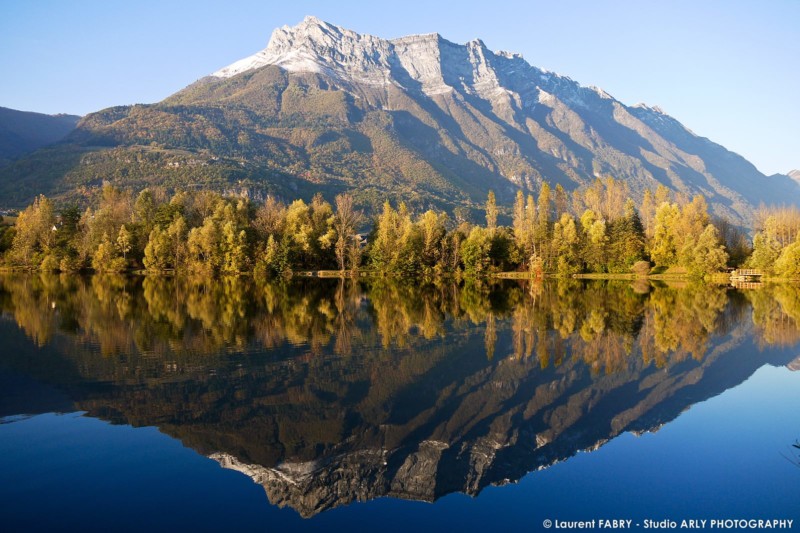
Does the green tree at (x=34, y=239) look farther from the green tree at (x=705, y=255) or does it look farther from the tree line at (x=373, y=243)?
the green tree at (x=705, y=255)

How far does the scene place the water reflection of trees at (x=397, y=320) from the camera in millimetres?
28766

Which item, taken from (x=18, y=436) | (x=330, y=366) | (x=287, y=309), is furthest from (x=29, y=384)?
(x=287, y=309)

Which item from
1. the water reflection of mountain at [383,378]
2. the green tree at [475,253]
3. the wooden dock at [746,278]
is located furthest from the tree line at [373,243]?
the water reflection of mountain at [383,378]

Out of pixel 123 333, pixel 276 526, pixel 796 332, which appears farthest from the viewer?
pixel 796 332

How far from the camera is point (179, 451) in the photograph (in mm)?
15141

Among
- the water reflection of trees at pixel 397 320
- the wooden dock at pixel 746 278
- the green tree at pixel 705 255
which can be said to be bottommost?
the wooden dock at pixel 746 278

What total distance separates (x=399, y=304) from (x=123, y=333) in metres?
24.8

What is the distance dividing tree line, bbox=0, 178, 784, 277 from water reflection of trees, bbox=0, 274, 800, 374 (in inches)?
1301

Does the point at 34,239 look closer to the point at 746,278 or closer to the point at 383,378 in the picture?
the point at 383,378

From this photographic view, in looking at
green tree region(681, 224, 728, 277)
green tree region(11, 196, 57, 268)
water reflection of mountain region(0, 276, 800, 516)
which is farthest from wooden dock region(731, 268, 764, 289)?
green tree region(11, 196, 57, 268)

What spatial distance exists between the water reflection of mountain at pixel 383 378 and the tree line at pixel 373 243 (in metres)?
50.9

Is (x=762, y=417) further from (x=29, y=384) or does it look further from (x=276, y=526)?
(x=29, y=384)

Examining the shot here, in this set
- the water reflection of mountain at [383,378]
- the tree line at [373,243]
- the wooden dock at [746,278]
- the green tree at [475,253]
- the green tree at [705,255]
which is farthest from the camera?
the tree line at [373,243]

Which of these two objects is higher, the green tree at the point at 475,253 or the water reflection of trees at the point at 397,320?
the green tree at the point at 475,253
